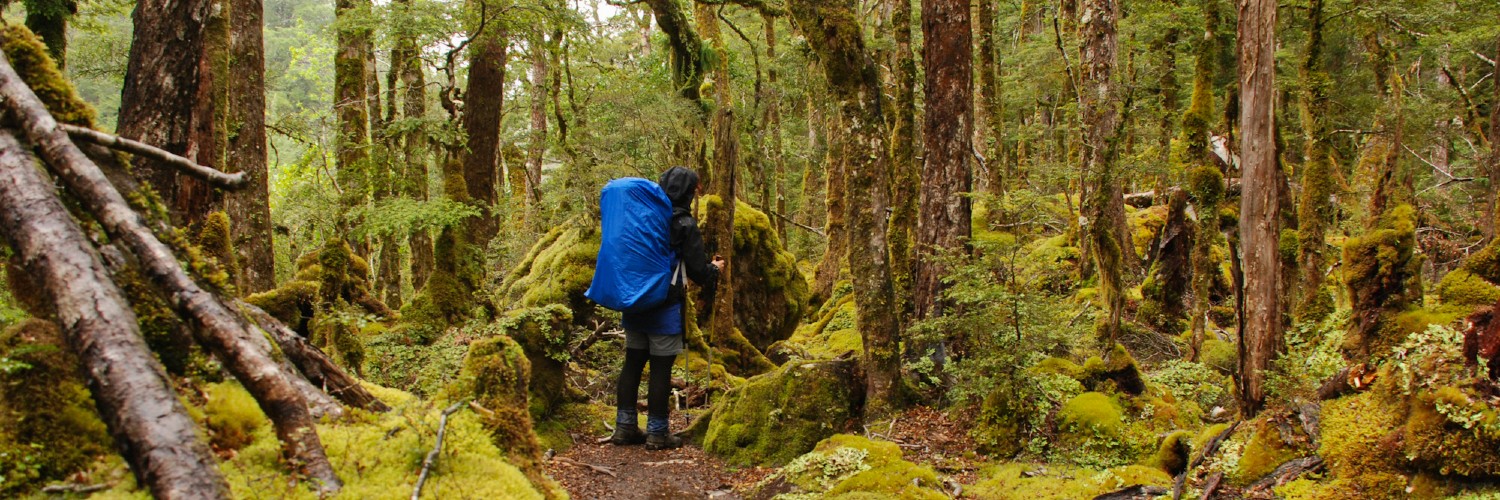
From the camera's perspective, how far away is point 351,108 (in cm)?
1210

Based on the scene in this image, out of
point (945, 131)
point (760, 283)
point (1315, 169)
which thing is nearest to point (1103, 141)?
point (945, 131)

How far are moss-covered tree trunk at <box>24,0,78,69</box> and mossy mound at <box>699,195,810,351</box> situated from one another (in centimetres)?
800

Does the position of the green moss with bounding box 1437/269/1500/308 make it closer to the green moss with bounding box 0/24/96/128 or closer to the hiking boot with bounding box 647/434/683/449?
the hiking boot with bounding box 647/434/683/449

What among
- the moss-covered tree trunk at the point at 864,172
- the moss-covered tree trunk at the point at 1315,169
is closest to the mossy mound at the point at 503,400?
the moss-covered tree trunk at the point at 864,172

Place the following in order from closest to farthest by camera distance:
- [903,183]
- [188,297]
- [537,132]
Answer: [188,297] → [903,183] → [537,132]

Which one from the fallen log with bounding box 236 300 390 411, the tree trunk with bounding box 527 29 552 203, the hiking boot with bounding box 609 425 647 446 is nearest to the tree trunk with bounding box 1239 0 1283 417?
the hiking boot with bounding box 609 425 647 446

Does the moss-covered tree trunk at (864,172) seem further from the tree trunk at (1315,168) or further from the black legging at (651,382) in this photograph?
the tree trunk at (1315,168)

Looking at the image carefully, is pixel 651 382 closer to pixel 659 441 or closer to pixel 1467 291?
pixel 659 441

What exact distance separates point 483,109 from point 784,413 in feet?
20.1

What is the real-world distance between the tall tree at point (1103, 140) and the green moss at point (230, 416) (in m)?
8.65

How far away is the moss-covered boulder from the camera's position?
561cm

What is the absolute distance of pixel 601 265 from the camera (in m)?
6.52

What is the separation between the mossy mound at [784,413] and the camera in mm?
6949

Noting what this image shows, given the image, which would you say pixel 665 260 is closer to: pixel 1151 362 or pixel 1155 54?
Answer: pixel 1151 362
